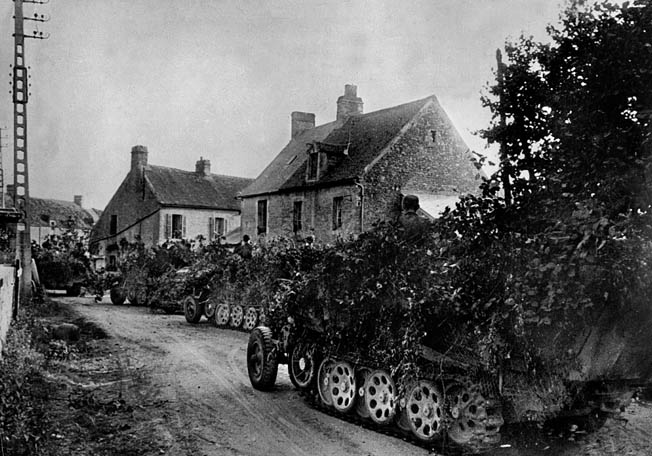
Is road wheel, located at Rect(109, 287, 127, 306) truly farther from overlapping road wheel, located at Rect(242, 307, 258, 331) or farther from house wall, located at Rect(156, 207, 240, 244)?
house wall, located at Rect(156, 207, 240, 244)

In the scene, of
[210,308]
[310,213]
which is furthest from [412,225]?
[310,213]

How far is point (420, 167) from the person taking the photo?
2556cm

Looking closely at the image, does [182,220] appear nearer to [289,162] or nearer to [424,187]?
[289,162]

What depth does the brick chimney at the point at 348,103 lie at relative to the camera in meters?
30.8

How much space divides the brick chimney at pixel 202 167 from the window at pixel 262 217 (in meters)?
13.2

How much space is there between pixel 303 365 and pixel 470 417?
3.47 meters

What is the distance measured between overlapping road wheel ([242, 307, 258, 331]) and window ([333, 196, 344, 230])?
1034 centimetres

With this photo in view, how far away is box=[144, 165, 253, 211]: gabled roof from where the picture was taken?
38.6 meters

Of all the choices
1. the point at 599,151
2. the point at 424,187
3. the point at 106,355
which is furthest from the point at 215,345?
the point at 424,187

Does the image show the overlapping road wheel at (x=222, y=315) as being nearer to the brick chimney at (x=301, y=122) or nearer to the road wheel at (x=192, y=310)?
the road wheel at (x=192, y=310)

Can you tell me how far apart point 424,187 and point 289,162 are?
8.46 m

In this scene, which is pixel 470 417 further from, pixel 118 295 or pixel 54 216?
pixel 54 216

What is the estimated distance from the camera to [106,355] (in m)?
11.5


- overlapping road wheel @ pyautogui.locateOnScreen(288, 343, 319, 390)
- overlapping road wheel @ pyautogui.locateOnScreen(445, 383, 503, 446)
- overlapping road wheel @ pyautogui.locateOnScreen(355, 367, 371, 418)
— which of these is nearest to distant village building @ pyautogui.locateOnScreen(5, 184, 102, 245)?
overlapping road wheel @ pyautogui.locateOnScreen(288, 343, 319, 390)
